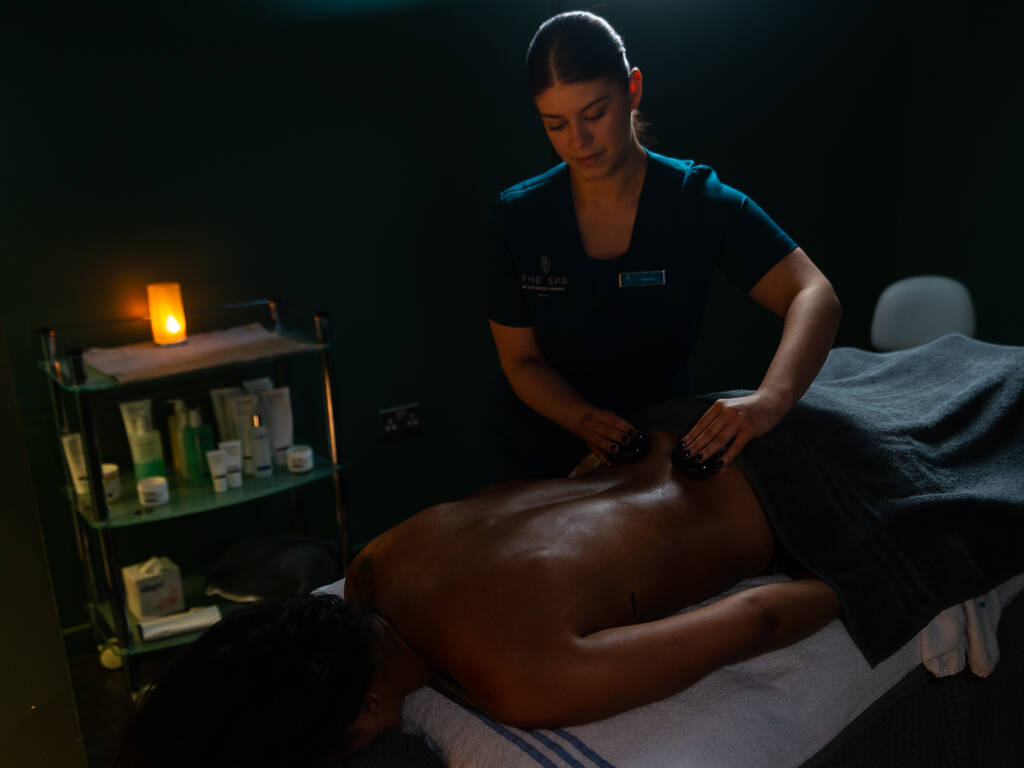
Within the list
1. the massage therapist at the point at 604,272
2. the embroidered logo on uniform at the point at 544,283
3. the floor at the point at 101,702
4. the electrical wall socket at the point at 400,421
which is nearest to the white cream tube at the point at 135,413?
the floor at the point at 101,702

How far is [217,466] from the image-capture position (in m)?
2.17

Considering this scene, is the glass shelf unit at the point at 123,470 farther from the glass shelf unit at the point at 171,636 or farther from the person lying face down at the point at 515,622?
the person lying face down at the point at 515,622

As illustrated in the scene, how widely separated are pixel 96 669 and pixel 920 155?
3417mm

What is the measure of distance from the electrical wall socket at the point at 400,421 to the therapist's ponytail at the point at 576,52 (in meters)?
1.40

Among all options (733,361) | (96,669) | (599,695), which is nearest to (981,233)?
(733,361)

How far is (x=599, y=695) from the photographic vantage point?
3.44ft

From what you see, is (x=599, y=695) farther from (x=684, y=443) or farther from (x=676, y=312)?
(x=676, y=312)

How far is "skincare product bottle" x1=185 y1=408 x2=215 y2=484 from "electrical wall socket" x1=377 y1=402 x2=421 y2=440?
60 centimetres

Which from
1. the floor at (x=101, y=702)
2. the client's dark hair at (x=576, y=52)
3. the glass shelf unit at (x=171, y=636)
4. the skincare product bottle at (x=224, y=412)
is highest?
the client's dark hair at (x=576, y=52)

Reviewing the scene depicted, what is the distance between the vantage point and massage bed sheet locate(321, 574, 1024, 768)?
1.04 metres

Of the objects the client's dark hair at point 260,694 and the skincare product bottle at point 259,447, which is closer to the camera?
the client's dark hair at point 260,694

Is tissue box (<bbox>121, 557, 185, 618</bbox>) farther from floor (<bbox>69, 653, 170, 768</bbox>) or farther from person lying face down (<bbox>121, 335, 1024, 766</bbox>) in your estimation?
person lying face down (<bbox>121, 335, 1024, 766</bbox>)

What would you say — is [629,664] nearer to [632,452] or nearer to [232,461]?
[632,452]

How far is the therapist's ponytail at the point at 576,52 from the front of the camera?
1476mm
